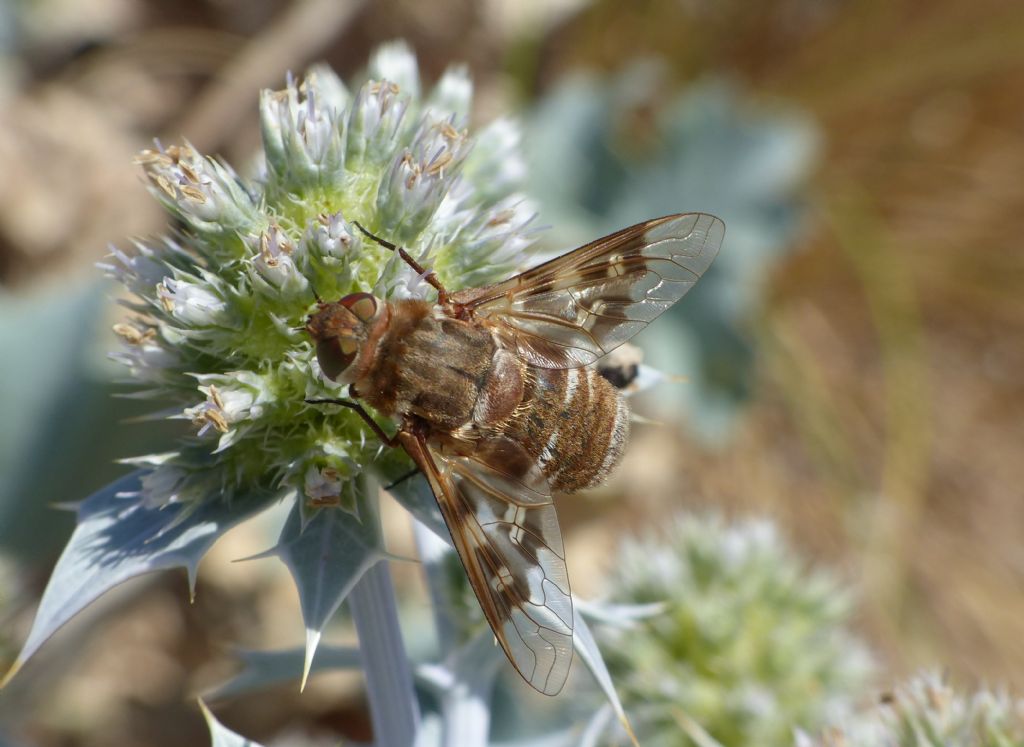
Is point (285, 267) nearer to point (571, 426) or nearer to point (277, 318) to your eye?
point (277, 318)

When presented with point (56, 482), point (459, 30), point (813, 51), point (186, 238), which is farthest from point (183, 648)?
point (813, 51)

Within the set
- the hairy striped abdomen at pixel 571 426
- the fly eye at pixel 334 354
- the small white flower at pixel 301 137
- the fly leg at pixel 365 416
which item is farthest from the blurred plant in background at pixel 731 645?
the small white flower at pixel 301 137

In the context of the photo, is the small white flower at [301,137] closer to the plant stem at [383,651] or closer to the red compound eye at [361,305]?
the red compound eye at [361,305]

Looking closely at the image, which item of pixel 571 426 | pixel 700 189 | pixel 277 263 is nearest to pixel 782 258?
pixel 700 189

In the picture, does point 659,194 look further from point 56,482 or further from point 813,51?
point 56,482

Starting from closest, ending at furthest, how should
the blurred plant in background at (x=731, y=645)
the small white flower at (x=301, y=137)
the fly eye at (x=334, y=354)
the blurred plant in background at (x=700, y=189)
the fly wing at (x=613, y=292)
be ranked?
the fly eye at (x=334, y=354) < the small white flower at (x=301, y=137) < the fly wing at (x=613, y=292) < the blurred plant in background at (x=731, y=645) < the blurred plant in background at (x=700, y=189)

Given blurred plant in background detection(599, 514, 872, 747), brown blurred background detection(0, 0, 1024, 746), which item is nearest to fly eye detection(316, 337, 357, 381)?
blurred plant in background detection(599, 514, 872, 747)

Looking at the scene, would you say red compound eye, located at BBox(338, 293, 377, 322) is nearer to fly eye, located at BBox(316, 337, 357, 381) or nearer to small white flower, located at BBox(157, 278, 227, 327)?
fly eye, located at BBox(316, 337, 357, 381)
